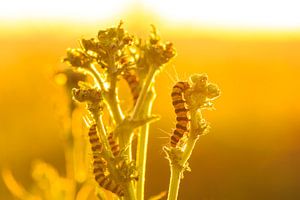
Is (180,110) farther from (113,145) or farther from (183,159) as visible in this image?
(113,145)

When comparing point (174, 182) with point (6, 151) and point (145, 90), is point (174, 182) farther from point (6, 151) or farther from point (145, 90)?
point (6, 151)

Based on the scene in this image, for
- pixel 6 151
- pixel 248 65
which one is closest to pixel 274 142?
pixel 248 65

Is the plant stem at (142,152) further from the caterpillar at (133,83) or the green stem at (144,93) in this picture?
the caterpillar at (133,83)

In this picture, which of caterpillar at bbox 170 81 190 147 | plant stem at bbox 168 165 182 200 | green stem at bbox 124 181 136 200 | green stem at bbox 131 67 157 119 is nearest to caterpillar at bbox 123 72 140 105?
green stem at bbox 131 67 157 119

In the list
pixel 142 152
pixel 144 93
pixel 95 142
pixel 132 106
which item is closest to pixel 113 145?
pixel 95 142

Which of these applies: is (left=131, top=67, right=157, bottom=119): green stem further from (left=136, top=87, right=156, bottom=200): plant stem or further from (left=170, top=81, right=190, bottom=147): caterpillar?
(left=170, top=81, right=190, bottom=147): caterpillar

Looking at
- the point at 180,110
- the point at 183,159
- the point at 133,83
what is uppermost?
the point at 133,83
